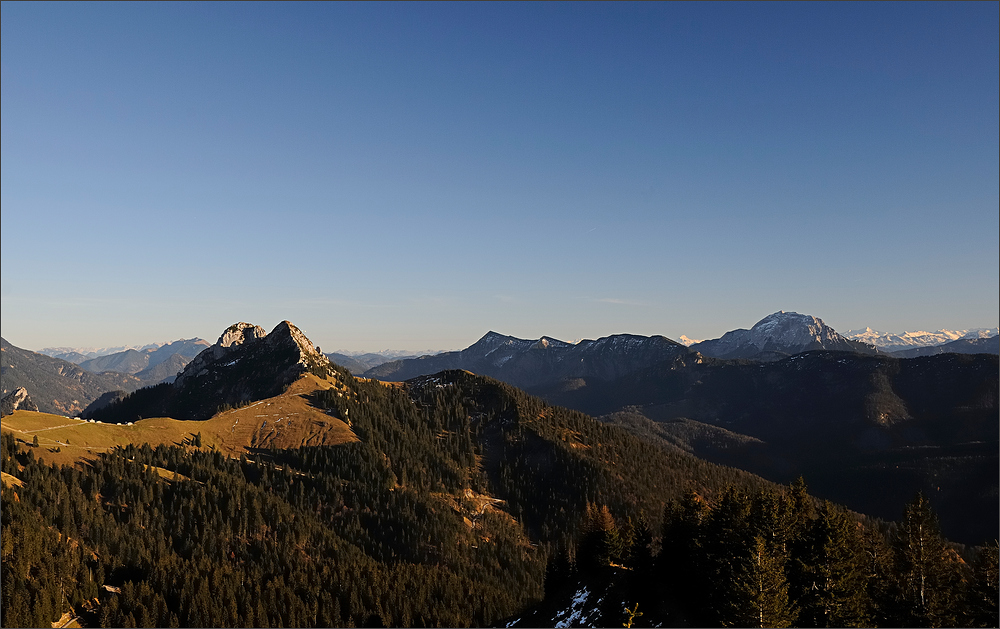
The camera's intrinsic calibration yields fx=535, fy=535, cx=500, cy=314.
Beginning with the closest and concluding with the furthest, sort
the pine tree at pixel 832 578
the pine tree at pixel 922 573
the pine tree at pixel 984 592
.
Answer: the pine tree at pixel 984 592, the pine tree at pixel 922 573, the pine tree at pixel 832 578

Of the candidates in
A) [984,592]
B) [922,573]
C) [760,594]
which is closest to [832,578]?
[922,573]

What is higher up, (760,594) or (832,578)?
(832,578)

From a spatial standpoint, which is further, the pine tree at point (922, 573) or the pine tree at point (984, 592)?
the pine tree at point (922, 573)

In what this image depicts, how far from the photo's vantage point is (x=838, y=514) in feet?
201

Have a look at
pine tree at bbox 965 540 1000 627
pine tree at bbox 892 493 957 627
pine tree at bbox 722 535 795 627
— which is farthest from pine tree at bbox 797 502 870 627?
pine tree at bbox 965 540 1000 627

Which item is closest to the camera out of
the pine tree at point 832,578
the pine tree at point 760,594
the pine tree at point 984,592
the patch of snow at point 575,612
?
the pine tree at point 984,592

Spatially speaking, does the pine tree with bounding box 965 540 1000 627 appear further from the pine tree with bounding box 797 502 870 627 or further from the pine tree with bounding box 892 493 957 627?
the pine tree with bounding box 797 502 870 627

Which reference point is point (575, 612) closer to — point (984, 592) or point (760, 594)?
point (760, 594)

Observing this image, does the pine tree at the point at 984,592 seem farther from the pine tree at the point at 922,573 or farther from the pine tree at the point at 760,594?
the pine tree at the point at 760,594

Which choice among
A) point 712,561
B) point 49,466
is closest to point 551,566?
point 712,561

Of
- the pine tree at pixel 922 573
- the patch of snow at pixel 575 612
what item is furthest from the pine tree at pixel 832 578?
the patch of snow at pixel 575 612

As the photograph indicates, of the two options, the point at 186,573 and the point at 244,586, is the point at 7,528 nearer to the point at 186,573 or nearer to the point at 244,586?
the point at 186,573

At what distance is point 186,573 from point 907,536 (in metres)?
184

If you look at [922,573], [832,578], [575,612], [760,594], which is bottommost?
[575,612]
